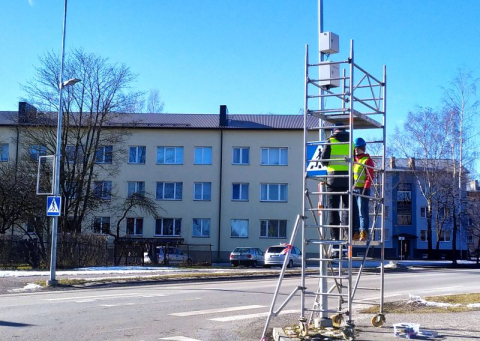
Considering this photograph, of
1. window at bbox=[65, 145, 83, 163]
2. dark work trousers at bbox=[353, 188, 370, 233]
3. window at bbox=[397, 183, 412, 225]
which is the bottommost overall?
dark work trousers at bbox=[353, 188, 370, 233]

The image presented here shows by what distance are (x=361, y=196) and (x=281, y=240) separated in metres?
40.1

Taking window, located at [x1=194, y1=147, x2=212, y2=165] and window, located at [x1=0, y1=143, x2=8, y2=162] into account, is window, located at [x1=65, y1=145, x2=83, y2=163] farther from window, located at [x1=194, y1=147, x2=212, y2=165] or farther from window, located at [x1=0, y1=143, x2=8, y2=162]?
window, located at [x1=0, y1=143, x2=8, y2=162]

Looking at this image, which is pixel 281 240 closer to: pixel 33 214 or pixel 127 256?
pixel 127 256

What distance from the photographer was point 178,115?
174 ft

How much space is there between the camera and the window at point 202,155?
49625mm

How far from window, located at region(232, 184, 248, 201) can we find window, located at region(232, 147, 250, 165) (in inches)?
73.9

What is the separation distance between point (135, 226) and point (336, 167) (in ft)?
138

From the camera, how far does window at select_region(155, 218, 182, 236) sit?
49.4 m

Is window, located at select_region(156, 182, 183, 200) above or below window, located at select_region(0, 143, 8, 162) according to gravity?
below

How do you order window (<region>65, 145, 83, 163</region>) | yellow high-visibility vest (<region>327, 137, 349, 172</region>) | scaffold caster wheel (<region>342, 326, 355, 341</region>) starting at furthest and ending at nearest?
window (<region>65, 145, 83, 163</region>)
yellow high-visibility vest (<region>327, 137, 349, 172</region>)
scaffold caster wheel (<region>342, 326, 355, 341</region>)

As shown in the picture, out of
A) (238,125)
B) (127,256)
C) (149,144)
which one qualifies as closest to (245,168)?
(238,125)

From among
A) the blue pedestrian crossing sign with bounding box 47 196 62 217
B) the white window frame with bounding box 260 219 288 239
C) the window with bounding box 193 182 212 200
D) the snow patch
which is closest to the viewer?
the snow patch

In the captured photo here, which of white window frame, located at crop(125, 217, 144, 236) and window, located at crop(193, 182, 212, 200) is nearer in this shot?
window, located at crop(193, 182, 212, 200)

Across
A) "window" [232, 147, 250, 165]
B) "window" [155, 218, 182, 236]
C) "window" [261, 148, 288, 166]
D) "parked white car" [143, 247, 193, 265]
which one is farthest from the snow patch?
"window" [261, 148, 288, 166]
